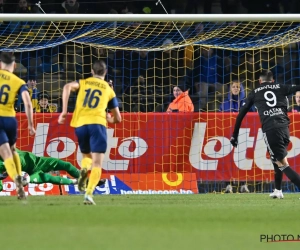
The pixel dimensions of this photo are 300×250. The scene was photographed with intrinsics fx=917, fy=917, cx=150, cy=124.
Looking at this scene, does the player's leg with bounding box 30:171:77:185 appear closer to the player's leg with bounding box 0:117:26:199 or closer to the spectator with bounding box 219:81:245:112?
the player's leg with bounding box 0:117:26:199

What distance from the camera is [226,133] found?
59.1ft

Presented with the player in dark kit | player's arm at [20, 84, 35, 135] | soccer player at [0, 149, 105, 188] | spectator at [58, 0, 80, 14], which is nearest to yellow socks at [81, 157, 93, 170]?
player's arm at [20, 84, 35, 135]

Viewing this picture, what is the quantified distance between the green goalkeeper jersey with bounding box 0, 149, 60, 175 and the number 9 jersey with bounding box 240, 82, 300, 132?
12.8 feet

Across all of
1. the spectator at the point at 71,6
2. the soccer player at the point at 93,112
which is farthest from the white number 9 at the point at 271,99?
the spectator at the point at 71,6

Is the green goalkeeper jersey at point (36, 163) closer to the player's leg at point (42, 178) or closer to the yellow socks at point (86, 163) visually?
the player's leg at point (42, 178)

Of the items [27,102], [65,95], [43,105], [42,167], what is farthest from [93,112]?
[43,105]

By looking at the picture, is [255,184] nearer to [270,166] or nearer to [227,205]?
[270,166]

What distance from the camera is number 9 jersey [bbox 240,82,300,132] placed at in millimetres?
14508

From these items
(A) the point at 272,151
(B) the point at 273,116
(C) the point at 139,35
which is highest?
(C) the point at 139,35

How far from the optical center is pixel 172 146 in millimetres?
17953

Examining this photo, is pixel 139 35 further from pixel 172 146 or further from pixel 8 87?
pixel 8 87

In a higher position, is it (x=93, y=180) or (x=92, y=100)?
(x=92, y=100)

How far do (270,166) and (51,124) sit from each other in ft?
14.3

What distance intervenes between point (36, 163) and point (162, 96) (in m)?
4.06
